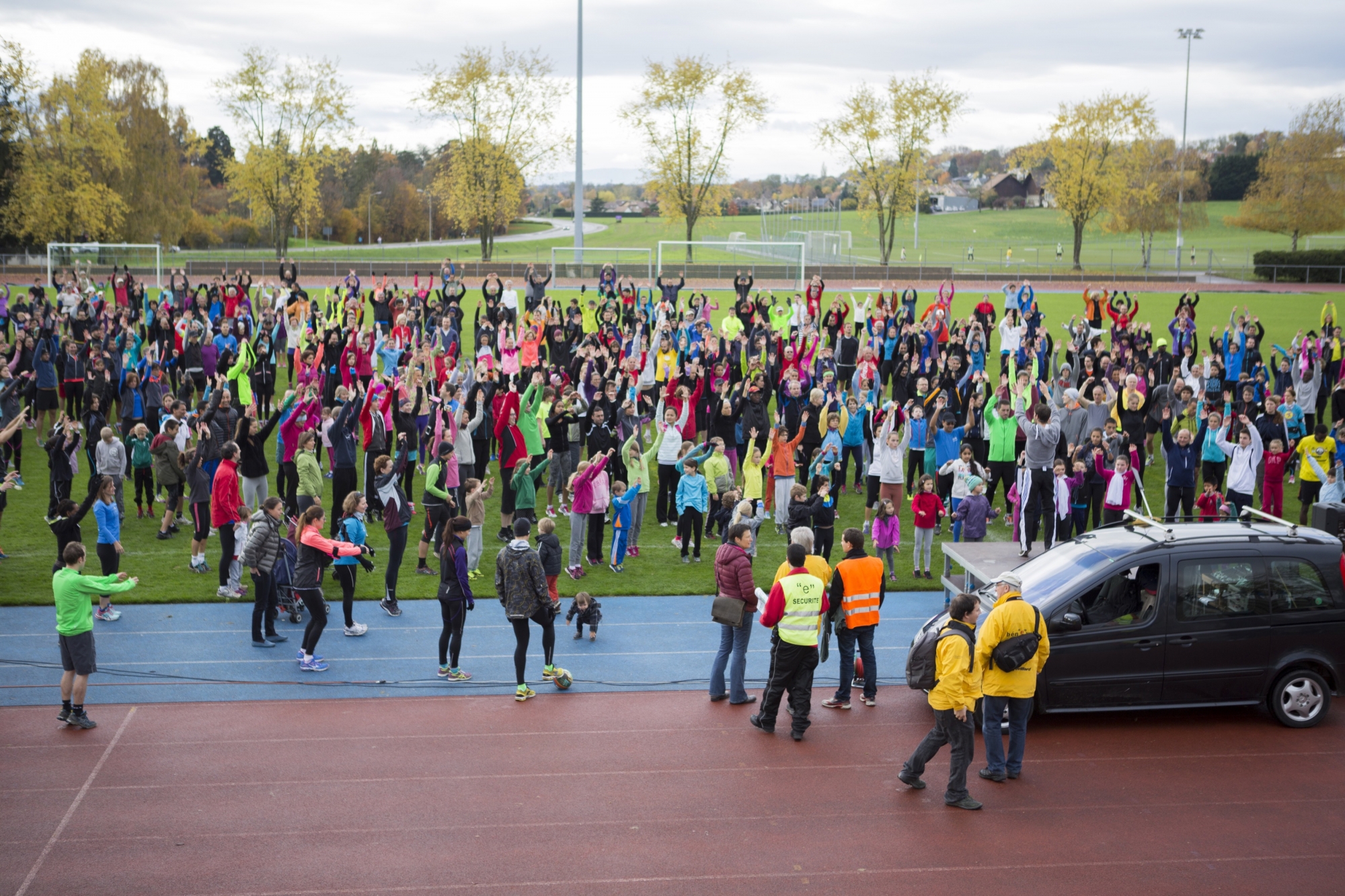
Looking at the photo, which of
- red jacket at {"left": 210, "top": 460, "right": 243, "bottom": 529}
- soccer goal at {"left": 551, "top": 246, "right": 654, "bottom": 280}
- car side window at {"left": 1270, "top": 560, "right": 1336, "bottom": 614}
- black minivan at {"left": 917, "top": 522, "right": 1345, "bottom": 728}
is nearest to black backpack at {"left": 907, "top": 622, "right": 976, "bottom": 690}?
black minivan at {"left": 917, "top": 522, "right": 1345, "bottom": 728}

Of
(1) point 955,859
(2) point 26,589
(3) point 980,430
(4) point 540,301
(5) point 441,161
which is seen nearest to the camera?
(1) point 955,859

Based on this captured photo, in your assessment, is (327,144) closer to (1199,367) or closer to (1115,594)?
(1199,367)

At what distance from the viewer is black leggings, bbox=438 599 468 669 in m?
10.2

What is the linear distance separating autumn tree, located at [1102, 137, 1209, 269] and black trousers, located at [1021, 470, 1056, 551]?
172 feet

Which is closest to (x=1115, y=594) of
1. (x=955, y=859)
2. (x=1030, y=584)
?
(x=1030, y=584)

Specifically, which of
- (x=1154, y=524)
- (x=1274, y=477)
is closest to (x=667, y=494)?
(x=1154, y=524)

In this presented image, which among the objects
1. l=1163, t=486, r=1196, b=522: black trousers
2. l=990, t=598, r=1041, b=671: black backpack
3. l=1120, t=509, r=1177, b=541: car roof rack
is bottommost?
l=1163, t=486, r=1196, b=522: black trousers

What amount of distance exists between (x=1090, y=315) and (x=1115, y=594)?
54.4 feet

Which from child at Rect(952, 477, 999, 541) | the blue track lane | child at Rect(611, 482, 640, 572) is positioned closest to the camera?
the blue track lane

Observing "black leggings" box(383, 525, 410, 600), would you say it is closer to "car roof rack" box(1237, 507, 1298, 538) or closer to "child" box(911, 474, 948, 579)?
"child" box(911, 474, 948, 579)

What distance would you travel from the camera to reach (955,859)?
7.20 m

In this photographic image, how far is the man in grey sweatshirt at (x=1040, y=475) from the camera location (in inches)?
555

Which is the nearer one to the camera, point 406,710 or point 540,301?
point 406,710

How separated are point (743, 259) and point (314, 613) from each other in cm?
3827
